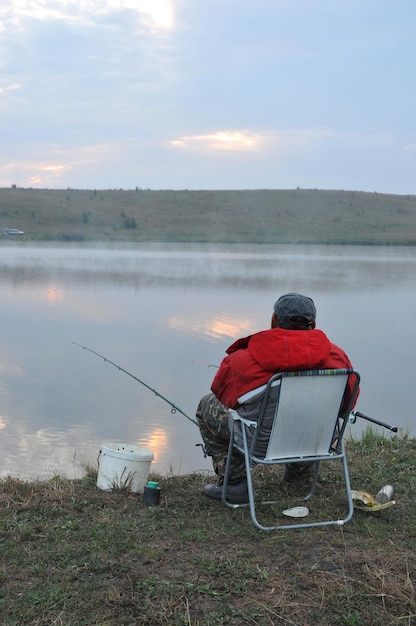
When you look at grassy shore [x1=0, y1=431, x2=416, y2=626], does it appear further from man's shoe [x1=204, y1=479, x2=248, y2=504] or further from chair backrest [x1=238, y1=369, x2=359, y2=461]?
chair backrest [x1=238, y1=369, x2=359, y2=461]

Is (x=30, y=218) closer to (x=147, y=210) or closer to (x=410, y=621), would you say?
(x=147, y=210)

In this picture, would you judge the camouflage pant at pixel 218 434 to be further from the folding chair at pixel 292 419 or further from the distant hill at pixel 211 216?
the distant hill at pixel 211 216

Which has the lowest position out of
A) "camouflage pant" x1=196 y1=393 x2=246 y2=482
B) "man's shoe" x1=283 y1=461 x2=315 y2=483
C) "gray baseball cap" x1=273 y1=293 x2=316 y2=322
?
"man's shoe" x1=283 y1=461 x2=315 y2=483

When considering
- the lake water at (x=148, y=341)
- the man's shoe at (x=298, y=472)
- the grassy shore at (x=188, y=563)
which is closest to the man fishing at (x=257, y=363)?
the grassy shore at (x=188, y=563)

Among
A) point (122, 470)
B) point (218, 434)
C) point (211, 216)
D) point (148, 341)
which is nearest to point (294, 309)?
point (218, 434)

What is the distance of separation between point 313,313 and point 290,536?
100 centimetres

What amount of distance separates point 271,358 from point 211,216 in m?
40.4

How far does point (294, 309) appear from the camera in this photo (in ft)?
11.6

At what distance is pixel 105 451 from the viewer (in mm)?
3963

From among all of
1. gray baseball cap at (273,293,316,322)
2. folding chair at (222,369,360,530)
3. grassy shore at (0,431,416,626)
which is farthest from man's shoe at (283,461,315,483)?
gray baseball cap at (273,293,316,322)

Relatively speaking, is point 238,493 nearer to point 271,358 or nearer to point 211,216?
point 271,358

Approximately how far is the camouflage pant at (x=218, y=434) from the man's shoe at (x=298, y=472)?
1.53 ft

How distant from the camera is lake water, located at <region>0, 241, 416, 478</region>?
20.1ft

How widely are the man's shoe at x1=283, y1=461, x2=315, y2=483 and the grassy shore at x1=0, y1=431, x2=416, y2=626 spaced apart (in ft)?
0.75
